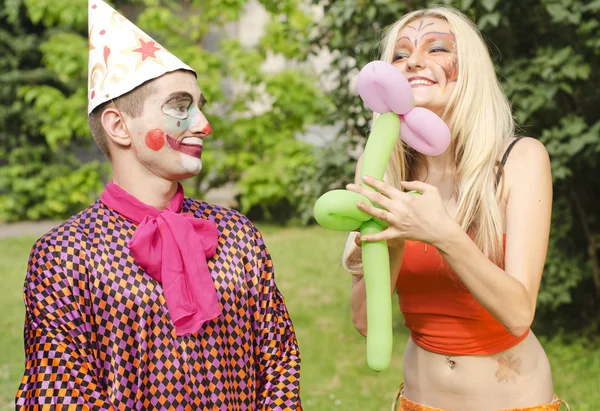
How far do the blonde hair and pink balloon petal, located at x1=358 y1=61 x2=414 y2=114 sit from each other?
12.4 inches

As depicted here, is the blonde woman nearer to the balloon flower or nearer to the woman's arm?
the woman's arm

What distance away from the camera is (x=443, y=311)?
219 cm

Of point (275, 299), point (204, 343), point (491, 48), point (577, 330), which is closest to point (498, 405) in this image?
point (275, 299)

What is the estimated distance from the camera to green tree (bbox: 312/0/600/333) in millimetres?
4164

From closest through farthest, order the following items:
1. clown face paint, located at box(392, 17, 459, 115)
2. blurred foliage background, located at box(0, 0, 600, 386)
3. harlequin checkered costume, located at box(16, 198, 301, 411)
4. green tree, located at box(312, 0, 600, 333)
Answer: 1. harlequin checkered costume, located at box(16, 198, 301, 411)
2. clown face paint, located at box(392, 17, 459, 115)
3. green tree, located at box(312, 0, 600, 333)
4. blurred foliage background, located at box(0, 0, 600, 386)

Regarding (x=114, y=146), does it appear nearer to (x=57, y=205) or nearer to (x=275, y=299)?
(x=275, y=299)

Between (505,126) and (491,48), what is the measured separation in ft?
8.95

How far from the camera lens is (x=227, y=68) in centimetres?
1098

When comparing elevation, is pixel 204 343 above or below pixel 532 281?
below

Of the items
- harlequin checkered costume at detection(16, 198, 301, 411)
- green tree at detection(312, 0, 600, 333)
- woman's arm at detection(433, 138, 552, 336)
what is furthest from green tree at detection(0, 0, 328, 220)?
harlequin checkered costume at detection(16, 198, 301, 411)

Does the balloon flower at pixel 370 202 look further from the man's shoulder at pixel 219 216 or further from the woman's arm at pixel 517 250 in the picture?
the man's shoulder at pixel 219 216

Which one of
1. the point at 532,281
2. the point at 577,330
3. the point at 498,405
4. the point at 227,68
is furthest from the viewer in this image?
the point at 227,68

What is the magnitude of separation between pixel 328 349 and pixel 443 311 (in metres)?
3.90

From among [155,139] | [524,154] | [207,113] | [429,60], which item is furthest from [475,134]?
[207,113]
